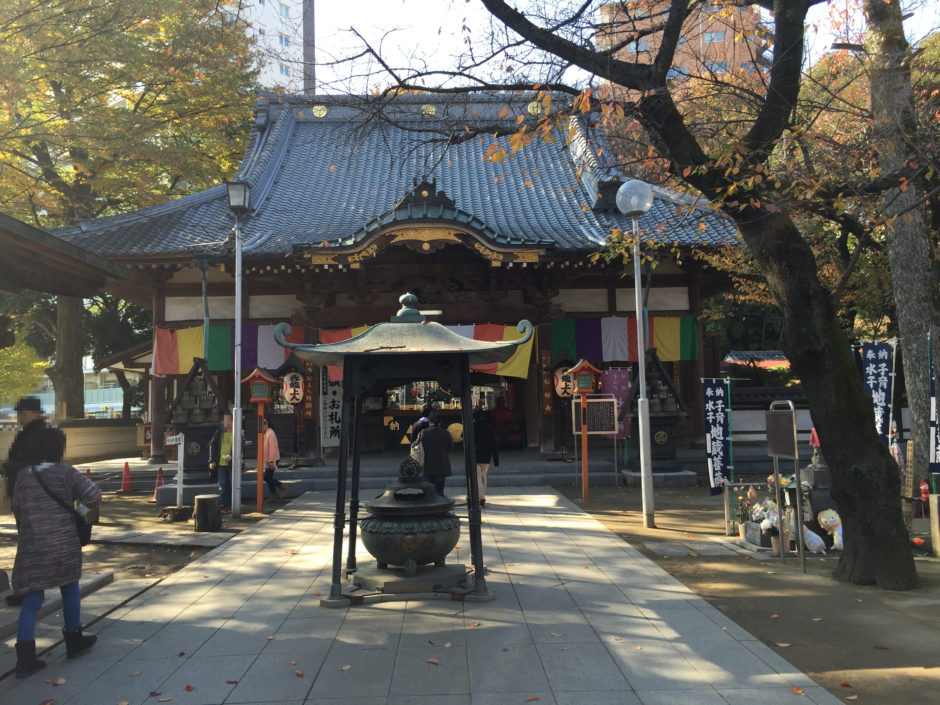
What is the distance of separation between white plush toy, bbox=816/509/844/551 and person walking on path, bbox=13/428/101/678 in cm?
754

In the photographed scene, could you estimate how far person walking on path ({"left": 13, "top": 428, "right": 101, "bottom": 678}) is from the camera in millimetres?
4266

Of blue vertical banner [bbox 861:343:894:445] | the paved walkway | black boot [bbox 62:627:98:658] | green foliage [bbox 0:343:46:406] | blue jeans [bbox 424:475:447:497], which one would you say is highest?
green foliage [bbox 0:343:46:406]

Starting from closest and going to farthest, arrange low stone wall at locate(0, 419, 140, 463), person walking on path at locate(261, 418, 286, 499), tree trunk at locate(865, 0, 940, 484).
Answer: tree trunk at locate(865, 0, 940, 484) → person walking on path at locate(261, 418, 286, 499) → low stone wall at locate(0, 419, 140, 463)

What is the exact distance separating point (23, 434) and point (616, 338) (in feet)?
42.9

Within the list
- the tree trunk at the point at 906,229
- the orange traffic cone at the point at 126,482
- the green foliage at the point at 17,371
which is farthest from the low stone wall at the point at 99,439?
the tree trunk at the point at 906,229

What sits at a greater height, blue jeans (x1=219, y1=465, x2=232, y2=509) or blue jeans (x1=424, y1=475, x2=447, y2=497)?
blue jeans (x1=424, y1=475, x2=447, y2=497)

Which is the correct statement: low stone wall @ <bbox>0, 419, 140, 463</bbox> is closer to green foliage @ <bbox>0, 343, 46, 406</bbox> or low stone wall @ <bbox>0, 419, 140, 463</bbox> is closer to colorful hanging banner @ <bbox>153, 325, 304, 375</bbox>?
green foliage @ <bbox>0, 343, 46, 406</bbox>

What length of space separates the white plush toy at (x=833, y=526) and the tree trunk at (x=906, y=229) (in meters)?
2.57

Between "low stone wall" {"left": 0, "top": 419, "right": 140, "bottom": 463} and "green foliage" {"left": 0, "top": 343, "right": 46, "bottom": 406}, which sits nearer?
"low stone wall" {"left": 0, "top": 419, "right": 140, "bottom": 463}

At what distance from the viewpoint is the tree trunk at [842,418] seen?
19.6 feet

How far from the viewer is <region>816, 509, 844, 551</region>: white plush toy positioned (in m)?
7.42

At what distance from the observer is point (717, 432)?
11.4 metres

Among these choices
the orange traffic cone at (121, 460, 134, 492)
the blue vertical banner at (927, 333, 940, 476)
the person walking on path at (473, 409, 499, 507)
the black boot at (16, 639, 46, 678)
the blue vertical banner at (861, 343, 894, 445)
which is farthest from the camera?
the orange traffic cone at (121, 460, 134, 492)

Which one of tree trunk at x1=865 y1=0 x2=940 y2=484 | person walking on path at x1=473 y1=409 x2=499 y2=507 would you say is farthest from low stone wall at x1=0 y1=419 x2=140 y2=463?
tree trunk at x1=865 y1=0 x2=940 y2=484
